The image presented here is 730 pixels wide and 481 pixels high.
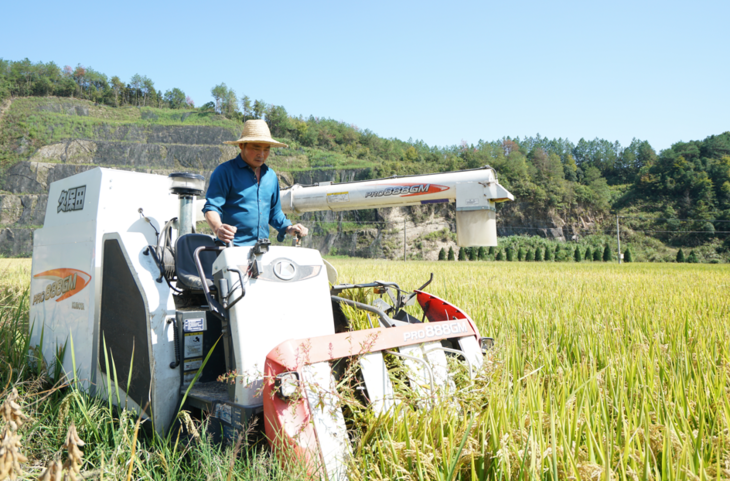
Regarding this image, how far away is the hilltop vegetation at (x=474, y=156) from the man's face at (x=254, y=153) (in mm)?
43367

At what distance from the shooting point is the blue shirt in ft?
8.89

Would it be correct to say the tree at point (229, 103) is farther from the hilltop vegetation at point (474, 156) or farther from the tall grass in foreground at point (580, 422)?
the tall grass in foreground at point (580, 422)

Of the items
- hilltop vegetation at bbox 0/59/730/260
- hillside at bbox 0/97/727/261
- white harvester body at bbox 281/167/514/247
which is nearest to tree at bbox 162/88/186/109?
hilltop vegetation at bbox 0/59/730/260

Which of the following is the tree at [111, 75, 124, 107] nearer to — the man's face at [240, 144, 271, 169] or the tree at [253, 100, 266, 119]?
the tree at [253, 100, 266, 119]

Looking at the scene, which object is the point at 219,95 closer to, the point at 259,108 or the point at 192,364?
the point at 259,108

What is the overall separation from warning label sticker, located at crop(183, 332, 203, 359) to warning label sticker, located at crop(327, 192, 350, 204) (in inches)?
67.7

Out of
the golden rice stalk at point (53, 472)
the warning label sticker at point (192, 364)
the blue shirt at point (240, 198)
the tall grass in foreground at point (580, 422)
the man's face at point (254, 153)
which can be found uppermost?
the man's face at point (254, 153)

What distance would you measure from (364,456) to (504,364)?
939 mm

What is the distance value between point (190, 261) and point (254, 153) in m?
0.79

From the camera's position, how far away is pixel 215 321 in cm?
237

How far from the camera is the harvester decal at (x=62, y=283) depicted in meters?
2.65

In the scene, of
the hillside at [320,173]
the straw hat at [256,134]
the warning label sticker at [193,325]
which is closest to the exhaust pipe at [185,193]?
the straw hat at [256,134]

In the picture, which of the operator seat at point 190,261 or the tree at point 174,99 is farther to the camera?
the tree at point 174,99

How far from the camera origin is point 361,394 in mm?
1867
